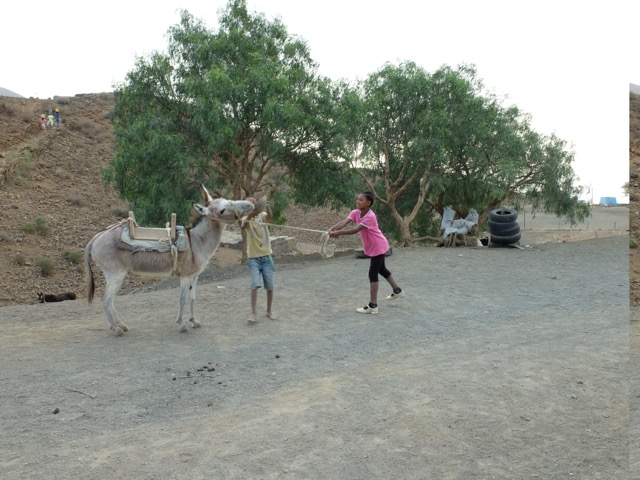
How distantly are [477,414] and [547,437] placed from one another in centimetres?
51

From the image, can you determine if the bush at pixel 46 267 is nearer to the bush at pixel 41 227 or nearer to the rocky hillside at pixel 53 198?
the rocky hillside at pixel 53 198

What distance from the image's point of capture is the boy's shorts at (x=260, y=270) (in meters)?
6.86

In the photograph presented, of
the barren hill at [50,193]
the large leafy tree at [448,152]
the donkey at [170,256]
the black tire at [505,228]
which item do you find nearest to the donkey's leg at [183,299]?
the donkey at [170,256]

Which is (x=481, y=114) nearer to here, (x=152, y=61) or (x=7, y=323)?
(x=152, y=61)

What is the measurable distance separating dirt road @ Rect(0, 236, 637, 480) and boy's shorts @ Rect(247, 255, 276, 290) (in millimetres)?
508

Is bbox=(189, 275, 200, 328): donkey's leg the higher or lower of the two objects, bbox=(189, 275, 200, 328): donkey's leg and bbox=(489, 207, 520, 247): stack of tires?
the lower

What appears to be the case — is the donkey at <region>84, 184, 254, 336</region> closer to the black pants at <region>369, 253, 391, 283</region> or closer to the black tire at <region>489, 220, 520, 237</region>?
the black pants at <region>369, 253, 391, 283</region>

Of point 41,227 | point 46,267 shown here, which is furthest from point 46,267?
point 41,227

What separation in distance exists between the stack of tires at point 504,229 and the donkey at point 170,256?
10377mm

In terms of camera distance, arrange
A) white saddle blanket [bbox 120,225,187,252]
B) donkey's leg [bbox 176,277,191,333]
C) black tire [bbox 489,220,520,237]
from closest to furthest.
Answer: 1. white saddle blanket [bbox 120,225,187,252]
2. donkey's leg [bbox 176,277,191,333]
3. black tire [bbox 489,220,520,237]

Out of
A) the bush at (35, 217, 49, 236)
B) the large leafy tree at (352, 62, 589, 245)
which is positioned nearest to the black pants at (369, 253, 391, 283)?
the large leafy tree at (352, 62, 589, 245)

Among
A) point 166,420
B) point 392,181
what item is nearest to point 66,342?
point 166,420

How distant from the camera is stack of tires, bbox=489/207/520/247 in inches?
608

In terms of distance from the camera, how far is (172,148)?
491 inches
